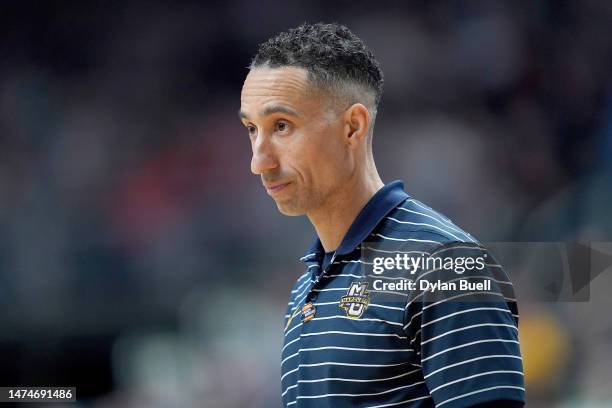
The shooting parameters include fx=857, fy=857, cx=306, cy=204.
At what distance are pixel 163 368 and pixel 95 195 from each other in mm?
786

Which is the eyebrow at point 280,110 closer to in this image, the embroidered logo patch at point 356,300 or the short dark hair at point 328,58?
the short dark hair at point 328,58

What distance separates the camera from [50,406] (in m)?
3.24

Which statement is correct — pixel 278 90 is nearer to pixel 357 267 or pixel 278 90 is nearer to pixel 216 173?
pixel 357 267

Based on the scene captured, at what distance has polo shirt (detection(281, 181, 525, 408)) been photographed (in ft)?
3.74

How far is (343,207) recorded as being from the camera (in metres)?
1.43

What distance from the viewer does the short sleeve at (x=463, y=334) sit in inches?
44.4

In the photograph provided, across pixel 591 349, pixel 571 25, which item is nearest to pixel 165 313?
pixel 591 349

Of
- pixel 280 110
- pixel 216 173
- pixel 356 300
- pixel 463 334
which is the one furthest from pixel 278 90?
pixel 216 173

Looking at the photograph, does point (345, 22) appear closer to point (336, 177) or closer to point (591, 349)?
point (591, 349)

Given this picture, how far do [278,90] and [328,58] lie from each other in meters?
0.11

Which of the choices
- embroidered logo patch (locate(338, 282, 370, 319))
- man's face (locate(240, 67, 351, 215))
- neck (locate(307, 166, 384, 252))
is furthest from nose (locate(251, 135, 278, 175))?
embroidered logo patch (locate(338, 282, 370, 319))

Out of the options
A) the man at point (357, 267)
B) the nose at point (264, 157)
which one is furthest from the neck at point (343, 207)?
the nose at point (264, 157)

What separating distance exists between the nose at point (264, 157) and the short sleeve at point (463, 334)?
1.11 ft

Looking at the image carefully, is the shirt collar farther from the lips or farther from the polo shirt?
the lips
